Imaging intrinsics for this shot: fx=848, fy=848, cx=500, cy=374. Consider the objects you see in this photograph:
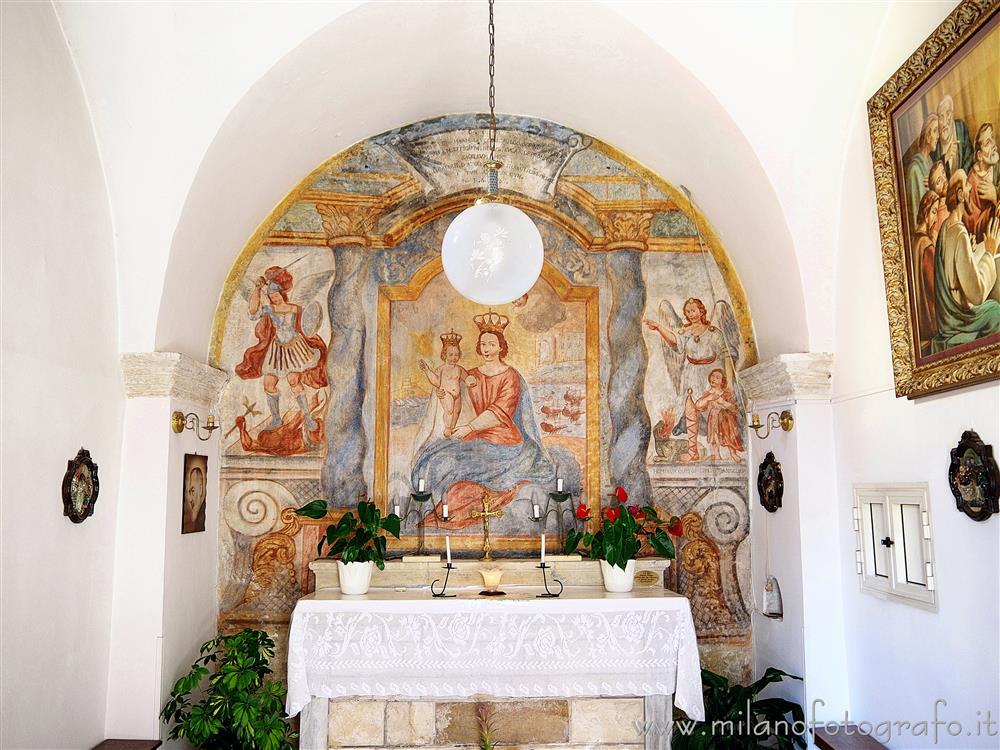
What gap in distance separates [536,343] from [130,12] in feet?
11.1

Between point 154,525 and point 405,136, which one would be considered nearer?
point 154,525

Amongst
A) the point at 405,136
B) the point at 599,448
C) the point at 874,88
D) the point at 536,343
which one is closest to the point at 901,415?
the point at 874,88

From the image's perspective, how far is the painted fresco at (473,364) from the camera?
6.22 meters

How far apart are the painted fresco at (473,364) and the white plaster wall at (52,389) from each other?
4.19ft

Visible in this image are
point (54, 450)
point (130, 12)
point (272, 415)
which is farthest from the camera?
point (272, 415)

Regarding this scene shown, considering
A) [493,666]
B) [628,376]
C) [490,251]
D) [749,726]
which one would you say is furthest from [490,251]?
[749,726]

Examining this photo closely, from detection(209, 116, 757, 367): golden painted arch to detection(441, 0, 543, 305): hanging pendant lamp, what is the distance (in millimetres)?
2363

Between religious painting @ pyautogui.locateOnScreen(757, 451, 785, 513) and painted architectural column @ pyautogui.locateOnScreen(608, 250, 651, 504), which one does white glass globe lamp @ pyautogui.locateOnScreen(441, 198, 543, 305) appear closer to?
painted architectural column @ pyautogui.locateOnScreen(608, 250, 651, 504)

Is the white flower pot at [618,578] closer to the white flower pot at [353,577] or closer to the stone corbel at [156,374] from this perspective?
the white flower pot at [353,577]

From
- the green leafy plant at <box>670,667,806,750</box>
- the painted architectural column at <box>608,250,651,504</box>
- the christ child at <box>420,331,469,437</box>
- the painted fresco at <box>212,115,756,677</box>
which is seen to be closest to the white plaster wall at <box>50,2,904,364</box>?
the painted fresco at <box>212,115,756,677</box>

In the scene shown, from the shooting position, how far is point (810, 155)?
17.1ft

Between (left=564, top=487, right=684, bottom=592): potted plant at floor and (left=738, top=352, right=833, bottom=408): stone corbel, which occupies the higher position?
(left=738, top=352, right=833, bottom=408): stone corbel

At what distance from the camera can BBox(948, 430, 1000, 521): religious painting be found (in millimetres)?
3625

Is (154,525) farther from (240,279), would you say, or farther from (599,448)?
(599,448)
